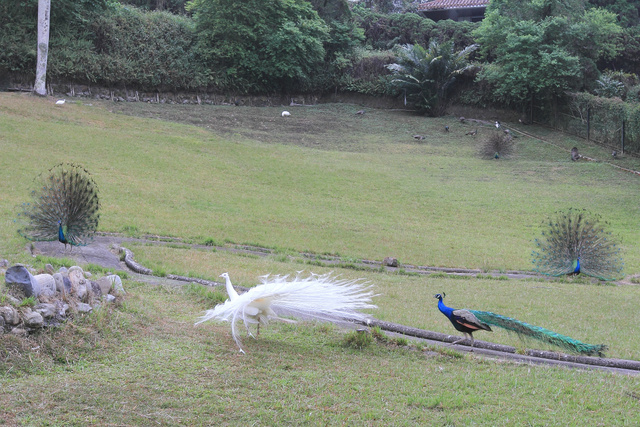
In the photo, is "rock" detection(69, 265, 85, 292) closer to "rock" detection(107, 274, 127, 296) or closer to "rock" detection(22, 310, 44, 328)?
"rock" detection(107, 274, 127, 296)

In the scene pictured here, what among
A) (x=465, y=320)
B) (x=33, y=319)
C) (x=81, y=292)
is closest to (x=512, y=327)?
(x=465, y=320)

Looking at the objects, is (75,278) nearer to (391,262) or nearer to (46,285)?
(46,285)

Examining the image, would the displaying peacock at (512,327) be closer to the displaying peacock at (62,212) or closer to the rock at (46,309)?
the rock at (46,309)

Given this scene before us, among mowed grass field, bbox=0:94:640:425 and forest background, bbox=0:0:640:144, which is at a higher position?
forest background, bbox=0:0:640:144

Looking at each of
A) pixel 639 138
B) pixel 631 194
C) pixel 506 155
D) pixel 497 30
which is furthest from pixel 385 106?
pixel 631 194

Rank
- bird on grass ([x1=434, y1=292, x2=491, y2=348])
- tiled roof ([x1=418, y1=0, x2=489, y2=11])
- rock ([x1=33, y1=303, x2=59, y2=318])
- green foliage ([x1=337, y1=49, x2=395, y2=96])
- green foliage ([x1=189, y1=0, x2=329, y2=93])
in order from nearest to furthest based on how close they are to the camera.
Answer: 1. rock ([x1=33, y1=303, x2=59, y2=318])
2. bird on grass ([x1=434, y1=292, x2=491, y2=348])
3. green foliage ([x1=189, y1=0, x2=329, y2=93])
4. green foliage ([x1=337, y1=49, x2=395, y2=96])
5. tiled roof ([x1=418, y1=0, x2=489, y2=11])

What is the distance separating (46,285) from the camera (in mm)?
6566

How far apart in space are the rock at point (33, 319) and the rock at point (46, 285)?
17.2 inches

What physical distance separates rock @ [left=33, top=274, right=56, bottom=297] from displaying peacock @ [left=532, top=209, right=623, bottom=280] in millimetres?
11545

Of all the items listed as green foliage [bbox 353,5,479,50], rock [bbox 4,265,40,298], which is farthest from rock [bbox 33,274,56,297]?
green foliage [bbox 353,5,479,50]

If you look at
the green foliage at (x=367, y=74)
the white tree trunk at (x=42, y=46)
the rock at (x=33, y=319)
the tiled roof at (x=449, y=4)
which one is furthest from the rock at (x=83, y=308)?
the tiled roof at (x=449, y=4)

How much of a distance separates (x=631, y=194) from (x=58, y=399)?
24590mm

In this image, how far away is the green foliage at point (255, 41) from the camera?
123 ft

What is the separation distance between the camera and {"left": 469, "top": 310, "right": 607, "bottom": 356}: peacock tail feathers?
23.7ft
